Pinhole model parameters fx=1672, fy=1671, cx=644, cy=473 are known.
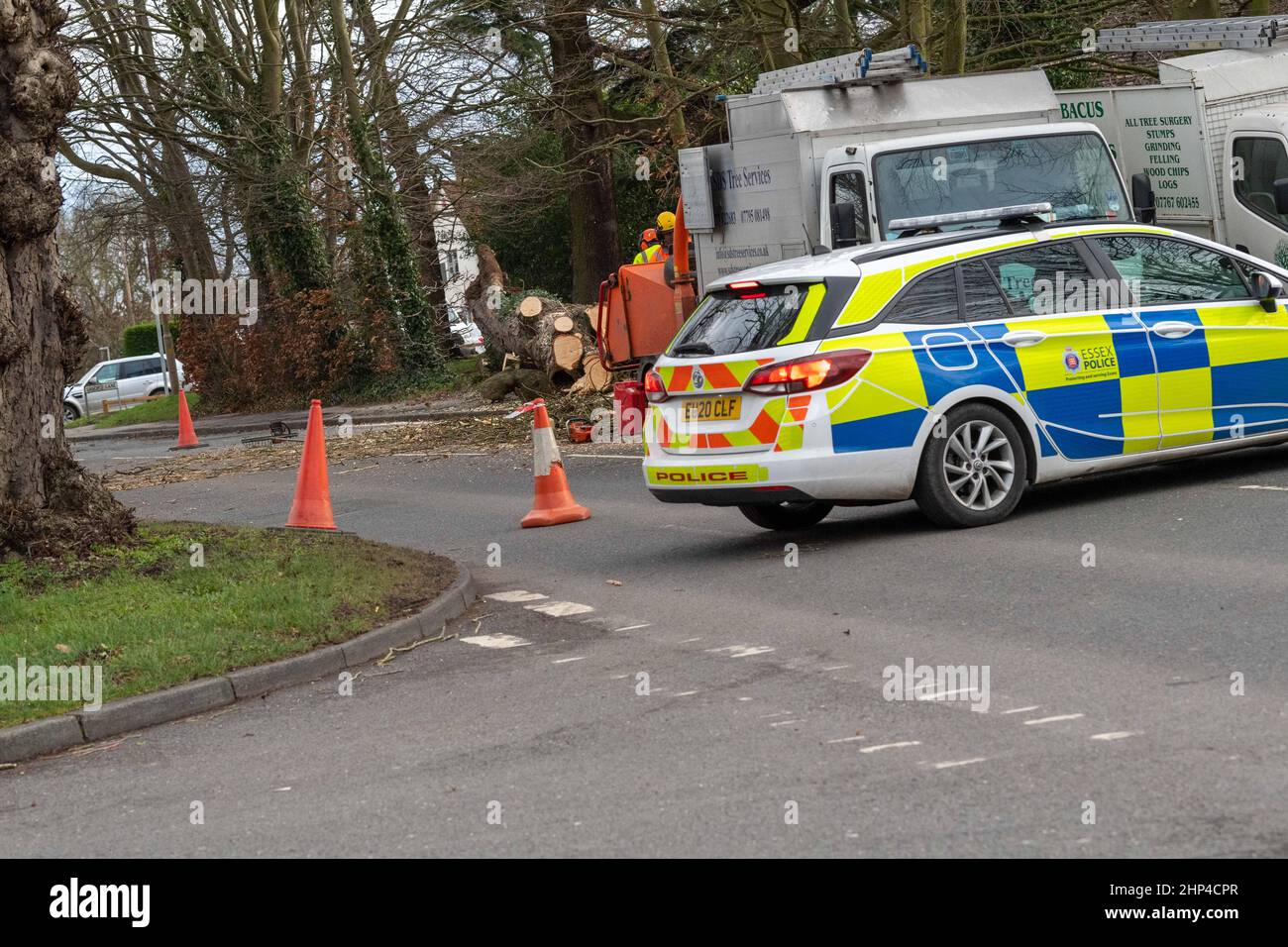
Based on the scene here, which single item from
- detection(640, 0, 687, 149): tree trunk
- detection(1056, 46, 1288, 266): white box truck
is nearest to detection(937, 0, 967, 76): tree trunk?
detection(1056, 46, 1288, 266): white box truck

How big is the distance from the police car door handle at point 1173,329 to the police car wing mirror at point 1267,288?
673mm

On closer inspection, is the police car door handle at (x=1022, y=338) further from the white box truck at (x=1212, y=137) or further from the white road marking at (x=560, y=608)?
the white box truck at (x=1212, y=137)

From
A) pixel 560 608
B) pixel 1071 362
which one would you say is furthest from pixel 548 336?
pixel 560 608

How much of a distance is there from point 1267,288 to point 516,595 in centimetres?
523

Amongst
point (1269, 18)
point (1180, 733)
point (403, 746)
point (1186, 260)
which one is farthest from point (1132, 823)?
point (1269, 18)

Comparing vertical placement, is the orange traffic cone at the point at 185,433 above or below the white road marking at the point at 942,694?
above

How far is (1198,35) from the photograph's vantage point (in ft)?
57.5

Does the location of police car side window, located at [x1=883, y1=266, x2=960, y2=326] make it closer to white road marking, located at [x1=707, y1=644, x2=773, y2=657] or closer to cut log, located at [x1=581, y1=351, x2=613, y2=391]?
white road marking, located at [x1=707, y1=644, x2=773, y2=657]

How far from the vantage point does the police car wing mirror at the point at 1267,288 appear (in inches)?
424

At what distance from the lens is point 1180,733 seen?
5609 mm

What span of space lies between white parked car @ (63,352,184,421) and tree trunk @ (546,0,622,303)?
79.4ft

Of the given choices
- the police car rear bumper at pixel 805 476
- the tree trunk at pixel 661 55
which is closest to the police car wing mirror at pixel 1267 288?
the police car rear bumper at pixel 805 476

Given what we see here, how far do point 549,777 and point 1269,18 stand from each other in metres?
14.5

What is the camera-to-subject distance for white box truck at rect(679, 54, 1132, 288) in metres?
14.5
